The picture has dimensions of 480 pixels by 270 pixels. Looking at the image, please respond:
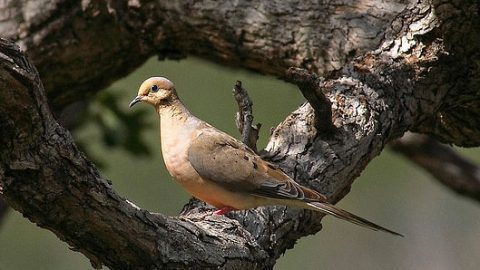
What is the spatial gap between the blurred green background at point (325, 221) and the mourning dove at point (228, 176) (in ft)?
14.7

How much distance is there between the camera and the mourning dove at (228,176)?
13.6 ft

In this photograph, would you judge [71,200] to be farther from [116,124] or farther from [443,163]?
[443,163]

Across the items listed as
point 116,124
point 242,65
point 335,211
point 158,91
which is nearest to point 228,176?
point 335,211

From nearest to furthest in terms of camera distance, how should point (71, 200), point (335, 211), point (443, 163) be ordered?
point (71, 200), point (335, 211), point (443, 163)

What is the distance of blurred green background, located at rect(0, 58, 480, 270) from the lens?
370 inches

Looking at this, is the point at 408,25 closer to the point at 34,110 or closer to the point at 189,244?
the point at 189,244

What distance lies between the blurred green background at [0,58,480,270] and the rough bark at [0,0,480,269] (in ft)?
10.2

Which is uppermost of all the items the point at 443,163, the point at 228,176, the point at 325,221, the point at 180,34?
the point at 180,34

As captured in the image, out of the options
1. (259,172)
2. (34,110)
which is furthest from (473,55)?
(34,110)

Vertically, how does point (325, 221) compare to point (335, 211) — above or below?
below

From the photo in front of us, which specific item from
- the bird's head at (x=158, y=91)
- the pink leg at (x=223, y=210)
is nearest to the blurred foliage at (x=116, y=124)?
the bird's head at (x=158, y=91)

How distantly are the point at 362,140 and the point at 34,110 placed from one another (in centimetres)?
195

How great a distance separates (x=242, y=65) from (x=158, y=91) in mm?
1206

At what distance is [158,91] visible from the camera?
4.63 meters
